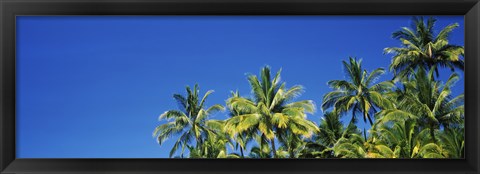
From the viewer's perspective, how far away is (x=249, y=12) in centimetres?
136

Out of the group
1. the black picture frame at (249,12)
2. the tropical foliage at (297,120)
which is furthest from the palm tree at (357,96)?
the black picture frame at (249,12)

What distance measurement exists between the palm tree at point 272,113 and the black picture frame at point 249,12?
3474 millimetres

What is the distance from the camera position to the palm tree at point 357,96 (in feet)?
15.2

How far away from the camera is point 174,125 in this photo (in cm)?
555

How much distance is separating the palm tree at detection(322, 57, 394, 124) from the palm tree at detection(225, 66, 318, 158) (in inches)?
10.3

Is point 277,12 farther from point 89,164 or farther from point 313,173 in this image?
point 89,164

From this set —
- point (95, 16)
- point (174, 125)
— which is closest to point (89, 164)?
point (95, 16)

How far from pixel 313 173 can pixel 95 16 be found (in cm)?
73

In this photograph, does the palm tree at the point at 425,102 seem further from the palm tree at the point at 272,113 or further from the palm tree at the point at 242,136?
the palm tree at the point at 242,136

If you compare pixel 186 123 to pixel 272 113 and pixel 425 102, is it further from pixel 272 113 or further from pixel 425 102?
pixel 425 102

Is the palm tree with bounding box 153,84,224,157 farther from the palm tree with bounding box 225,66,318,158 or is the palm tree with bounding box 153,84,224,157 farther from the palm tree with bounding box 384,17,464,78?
the palm tree with bounding box 384,17,464,78

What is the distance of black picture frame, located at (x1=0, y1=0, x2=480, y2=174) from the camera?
1339 millimetres

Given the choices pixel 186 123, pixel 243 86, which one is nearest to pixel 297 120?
pixel 186 123

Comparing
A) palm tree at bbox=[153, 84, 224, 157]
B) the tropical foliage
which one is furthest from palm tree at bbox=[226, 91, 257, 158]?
palm tree at bbox=[153, 84, 224, 157]
